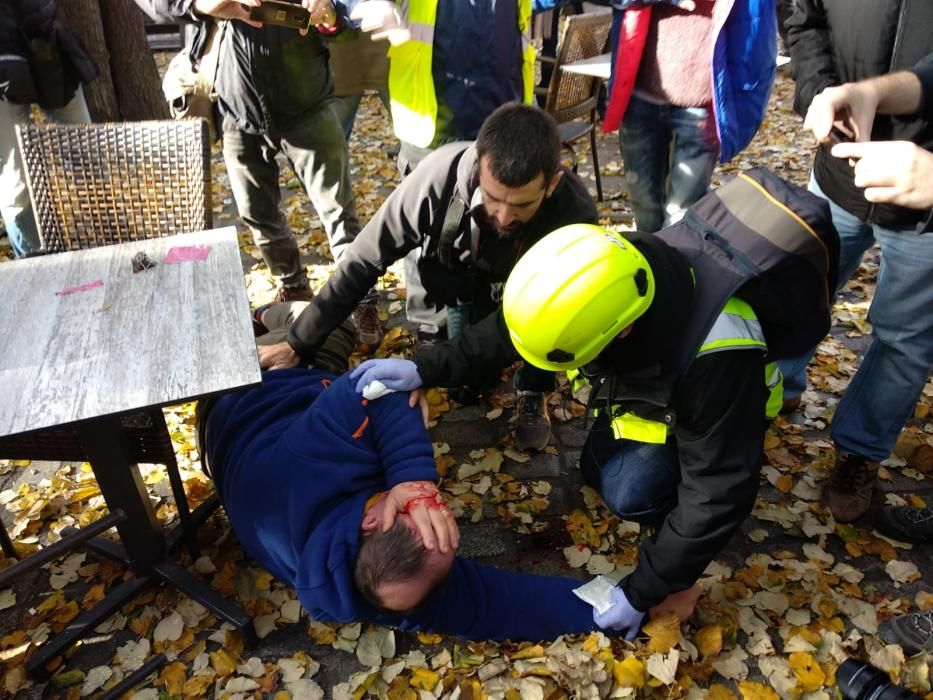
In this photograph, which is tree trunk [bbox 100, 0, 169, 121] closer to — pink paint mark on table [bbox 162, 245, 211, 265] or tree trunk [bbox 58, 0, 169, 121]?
tree trunk [bbox 58, 0, 169, 121]

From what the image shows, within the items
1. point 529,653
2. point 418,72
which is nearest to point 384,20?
point 418,72

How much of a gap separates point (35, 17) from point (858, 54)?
3989 millimetres

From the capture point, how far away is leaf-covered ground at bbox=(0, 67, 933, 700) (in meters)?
2.33

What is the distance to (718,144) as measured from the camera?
3568 millimetres

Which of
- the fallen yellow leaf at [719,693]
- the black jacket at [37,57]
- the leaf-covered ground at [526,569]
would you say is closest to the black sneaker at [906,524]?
the leaf-covered ground at [526,569]

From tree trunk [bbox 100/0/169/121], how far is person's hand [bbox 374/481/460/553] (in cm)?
409

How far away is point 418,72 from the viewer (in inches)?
129

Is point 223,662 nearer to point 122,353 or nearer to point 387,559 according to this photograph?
point 387,559

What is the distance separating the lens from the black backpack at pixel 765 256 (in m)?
1.89

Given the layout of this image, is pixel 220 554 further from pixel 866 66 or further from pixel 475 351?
pixel 866 66

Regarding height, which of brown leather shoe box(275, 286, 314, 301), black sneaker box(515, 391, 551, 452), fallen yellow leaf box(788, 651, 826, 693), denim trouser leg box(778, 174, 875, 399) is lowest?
fallen yellow leaf box(788, 651, 826, 693)

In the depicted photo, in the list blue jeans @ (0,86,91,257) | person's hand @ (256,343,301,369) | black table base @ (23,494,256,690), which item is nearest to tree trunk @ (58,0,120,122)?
blue jeans @ (0,86,91,257)

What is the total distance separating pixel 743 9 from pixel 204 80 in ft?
9.06

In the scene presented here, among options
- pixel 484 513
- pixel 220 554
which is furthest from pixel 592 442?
pixel 220 554
